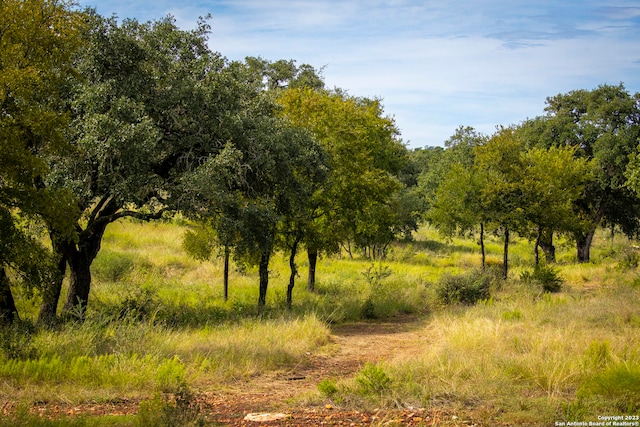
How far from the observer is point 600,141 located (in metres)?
34.7

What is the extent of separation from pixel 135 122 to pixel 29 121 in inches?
141

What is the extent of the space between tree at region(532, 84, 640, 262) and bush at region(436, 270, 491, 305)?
15854 millimetres

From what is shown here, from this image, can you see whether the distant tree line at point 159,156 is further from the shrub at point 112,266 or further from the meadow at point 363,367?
the shrub at point 112,266

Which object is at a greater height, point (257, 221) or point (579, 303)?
point (257, 221)

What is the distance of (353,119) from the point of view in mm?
18719

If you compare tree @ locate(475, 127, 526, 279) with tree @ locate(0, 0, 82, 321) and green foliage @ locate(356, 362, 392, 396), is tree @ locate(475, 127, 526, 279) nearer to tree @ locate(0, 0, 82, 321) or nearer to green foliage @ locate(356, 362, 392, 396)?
green foliage @ locate(356, 362, 392, 396)

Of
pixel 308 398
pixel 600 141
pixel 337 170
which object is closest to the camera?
pixel 308 398

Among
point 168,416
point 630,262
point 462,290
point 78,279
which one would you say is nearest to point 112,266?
point 78,279

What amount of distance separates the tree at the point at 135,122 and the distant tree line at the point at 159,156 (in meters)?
0.04

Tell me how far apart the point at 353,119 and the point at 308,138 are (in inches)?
135

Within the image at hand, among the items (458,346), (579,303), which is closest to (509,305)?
(579,303)

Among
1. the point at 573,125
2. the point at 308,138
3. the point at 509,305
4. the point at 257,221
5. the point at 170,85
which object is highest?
the point at 573,125

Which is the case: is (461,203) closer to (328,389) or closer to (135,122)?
(135,122)

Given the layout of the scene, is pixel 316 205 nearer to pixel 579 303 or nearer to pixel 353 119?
pixel 353 119
